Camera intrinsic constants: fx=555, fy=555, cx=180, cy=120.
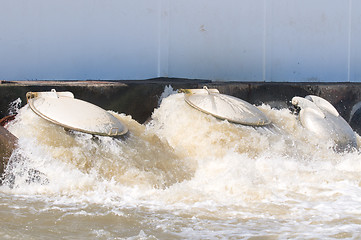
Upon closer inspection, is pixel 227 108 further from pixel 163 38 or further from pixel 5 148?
pixel 5 148

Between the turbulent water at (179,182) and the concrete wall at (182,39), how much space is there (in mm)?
1144

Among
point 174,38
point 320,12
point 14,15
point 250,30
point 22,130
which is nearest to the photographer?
point 22,130

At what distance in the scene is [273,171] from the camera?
4215 millimetres

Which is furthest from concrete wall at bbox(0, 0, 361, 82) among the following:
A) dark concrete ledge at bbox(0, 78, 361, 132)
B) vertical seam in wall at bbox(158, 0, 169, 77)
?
dark concrete ledge at bbox(0, 78, 361, 132)

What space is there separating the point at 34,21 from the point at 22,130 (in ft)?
6.00

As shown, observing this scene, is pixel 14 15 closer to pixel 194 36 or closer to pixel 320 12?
pixel 194 36

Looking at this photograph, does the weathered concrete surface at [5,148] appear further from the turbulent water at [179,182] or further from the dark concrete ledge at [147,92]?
the dark concrete ledge at [147,92]

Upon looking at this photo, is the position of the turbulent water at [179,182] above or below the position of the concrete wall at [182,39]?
below

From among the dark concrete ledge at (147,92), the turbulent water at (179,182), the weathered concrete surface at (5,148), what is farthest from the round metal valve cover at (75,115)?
the weathered concrete surface at (5,148)

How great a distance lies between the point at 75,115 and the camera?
427cm

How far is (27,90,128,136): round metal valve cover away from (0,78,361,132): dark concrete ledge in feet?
0.95

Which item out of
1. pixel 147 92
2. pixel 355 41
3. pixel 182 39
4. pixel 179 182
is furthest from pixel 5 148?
pixel 355 41

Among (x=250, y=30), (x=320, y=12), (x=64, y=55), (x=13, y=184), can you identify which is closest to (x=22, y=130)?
(x=13, y=184)

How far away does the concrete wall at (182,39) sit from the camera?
562cm
